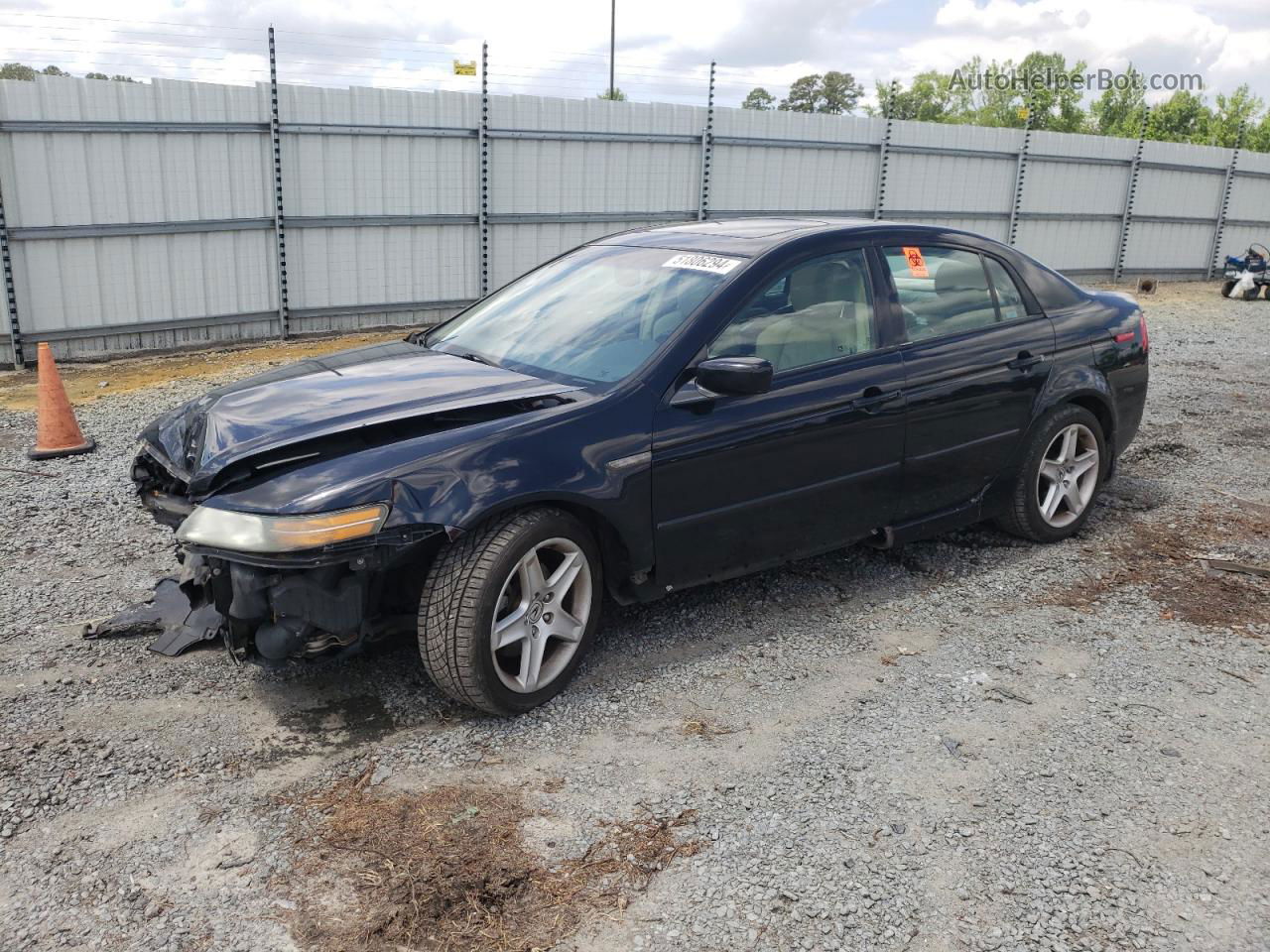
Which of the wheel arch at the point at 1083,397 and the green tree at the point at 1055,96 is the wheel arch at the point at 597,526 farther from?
the green tree at the point at 1055,96

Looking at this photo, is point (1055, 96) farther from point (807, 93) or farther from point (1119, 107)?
point (807, 93)

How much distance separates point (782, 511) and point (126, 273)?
345 inches

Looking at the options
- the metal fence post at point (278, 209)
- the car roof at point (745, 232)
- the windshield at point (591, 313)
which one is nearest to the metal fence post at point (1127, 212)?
the metal fence post at point (278, 209)

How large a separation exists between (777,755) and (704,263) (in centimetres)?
202

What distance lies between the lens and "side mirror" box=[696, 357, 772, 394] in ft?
12.3

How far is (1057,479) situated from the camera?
5402mm

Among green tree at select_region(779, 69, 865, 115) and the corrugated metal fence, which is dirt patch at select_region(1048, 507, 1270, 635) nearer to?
the corrugated metal fence

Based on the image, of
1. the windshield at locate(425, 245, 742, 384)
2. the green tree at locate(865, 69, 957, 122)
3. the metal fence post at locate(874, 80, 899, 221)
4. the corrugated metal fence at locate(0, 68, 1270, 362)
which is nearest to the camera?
the windshield at locate(425, 245, 742, 384)

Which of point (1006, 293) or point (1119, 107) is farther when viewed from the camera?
Result: point (1119, 107)

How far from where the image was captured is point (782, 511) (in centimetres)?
426

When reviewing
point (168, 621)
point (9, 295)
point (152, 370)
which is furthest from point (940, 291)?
point (9, 295)

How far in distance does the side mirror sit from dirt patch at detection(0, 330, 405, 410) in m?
6.99

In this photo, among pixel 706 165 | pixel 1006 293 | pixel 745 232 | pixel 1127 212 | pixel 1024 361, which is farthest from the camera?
pixel 1127 212

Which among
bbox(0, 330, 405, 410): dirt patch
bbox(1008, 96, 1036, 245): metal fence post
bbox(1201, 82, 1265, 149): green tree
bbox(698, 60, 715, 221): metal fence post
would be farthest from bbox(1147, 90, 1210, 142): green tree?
bbox(0, 330, 405, 410): dirt patch
